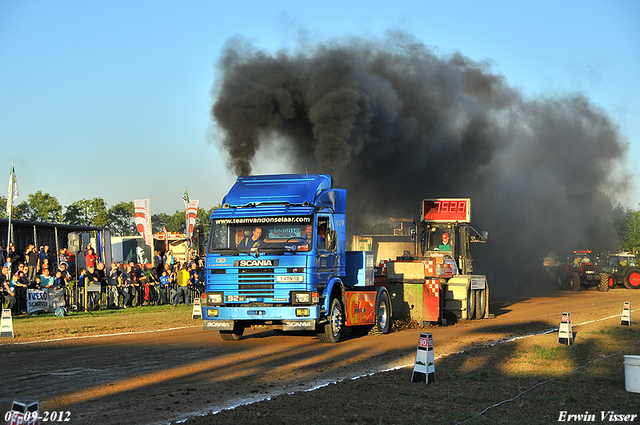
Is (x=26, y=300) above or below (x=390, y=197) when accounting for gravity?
below

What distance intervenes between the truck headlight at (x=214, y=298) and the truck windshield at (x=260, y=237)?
2.85 ft

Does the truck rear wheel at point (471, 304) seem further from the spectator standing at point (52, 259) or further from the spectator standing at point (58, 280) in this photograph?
the spectator standing at point (52, 259)

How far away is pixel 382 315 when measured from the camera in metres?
15.3

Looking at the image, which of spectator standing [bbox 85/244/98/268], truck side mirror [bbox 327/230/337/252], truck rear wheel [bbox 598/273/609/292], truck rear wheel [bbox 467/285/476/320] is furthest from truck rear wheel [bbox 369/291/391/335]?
truck rear wheel [bbox 598/273/609/292]

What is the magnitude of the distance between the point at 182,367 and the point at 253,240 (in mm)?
3179

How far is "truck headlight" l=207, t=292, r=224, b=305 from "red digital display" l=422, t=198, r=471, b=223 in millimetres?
12574

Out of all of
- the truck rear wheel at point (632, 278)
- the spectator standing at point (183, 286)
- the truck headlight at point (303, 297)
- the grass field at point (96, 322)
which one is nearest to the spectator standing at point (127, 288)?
the grass field at point (96, 322)

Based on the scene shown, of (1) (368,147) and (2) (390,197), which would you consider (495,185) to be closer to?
(2) (390,197)

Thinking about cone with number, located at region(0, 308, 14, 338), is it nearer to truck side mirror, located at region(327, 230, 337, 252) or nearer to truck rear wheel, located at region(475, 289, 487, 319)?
truck side mirror, located at region(327, 230, 337, 252)

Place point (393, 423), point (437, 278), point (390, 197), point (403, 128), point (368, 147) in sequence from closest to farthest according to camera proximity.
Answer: point (393, 423), point (437, 278), point (368, 147), point (403, 128), point (390, 197)

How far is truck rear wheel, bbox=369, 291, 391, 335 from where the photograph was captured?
48.7 feet

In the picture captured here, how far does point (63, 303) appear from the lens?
19.6 meters

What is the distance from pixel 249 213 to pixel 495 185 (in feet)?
109

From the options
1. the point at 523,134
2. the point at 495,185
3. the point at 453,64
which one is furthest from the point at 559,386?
the point at 523,134
